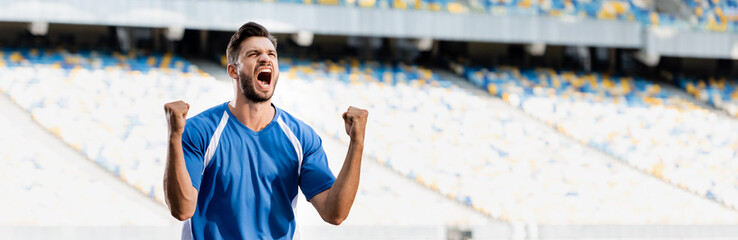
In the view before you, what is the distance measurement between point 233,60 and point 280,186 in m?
0.36

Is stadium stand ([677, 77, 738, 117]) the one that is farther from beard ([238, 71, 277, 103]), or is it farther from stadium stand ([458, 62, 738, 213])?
beard ([238, 71, 277, 103])

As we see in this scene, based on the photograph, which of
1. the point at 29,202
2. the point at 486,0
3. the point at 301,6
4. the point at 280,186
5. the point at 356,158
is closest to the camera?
the point at 356,158

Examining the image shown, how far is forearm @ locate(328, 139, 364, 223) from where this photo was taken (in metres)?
2.13

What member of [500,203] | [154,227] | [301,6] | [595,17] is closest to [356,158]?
[154,227]

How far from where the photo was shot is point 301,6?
54.2 feet

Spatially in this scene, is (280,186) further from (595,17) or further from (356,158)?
(595,17)

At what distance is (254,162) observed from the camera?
7.34 ft

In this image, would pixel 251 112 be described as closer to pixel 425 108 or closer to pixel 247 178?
pixel 247 178

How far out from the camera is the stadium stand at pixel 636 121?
13812mm

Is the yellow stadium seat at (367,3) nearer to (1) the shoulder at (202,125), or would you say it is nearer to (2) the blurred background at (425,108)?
(2) the blurred background at (425,108)

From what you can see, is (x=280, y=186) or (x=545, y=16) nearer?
(x=280, y=186)

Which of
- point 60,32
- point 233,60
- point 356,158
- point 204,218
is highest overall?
point 233,60

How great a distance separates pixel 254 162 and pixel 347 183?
260 millimetres

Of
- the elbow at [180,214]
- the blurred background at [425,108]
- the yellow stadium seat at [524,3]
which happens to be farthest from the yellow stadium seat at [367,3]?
the elbow at [180,214]
